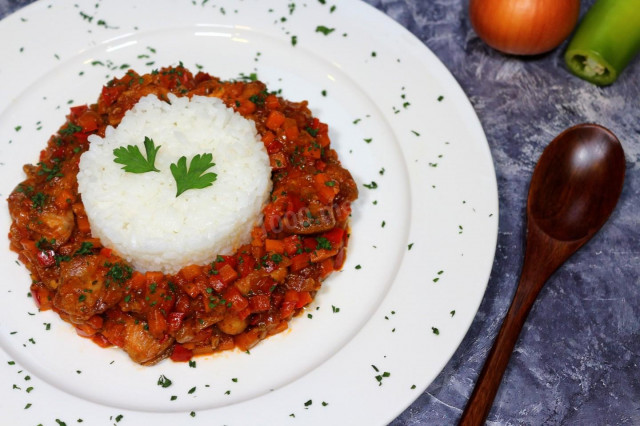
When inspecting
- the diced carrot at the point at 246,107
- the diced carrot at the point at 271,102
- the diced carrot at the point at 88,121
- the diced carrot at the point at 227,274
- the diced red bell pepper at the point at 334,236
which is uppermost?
the diced carrot at the point at 88,121

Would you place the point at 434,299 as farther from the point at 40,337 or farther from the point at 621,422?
the point at 40,337

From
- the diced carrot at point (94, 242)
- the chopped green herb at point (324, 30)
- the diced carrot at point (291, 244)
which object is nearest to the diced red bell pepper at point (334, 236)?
the diced carrot at point (291, 244)

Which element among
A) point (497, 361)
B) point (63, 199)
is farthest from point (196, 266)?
point (497, 361)

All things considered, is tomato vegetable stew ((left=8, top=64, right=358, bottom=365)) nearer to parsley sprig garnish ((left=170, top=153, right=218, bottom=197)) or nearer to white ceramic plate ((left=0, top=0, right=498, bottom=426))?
white ceramic plate ((left=0, top=0, right=498, bottom=426))

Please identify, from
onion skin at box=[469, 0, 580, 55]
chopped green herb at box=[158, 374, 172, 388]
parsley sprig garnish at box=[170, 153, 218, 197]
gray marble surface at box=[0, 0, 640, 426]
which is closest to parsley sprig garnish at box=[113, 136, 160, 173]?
parsley sprig garnish at box=[170, 153, 218, 197]

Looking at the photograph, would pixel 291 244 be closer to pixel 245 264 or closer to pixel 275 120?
pixel 245 264

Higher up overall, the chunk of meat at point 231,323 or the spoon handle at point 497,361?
the chunk of meat at point 231,323

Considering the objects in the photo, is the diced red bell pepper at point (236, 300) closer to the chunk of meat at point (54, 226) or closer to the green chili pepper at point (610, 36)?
the chunk of meat at point (54, 226)
